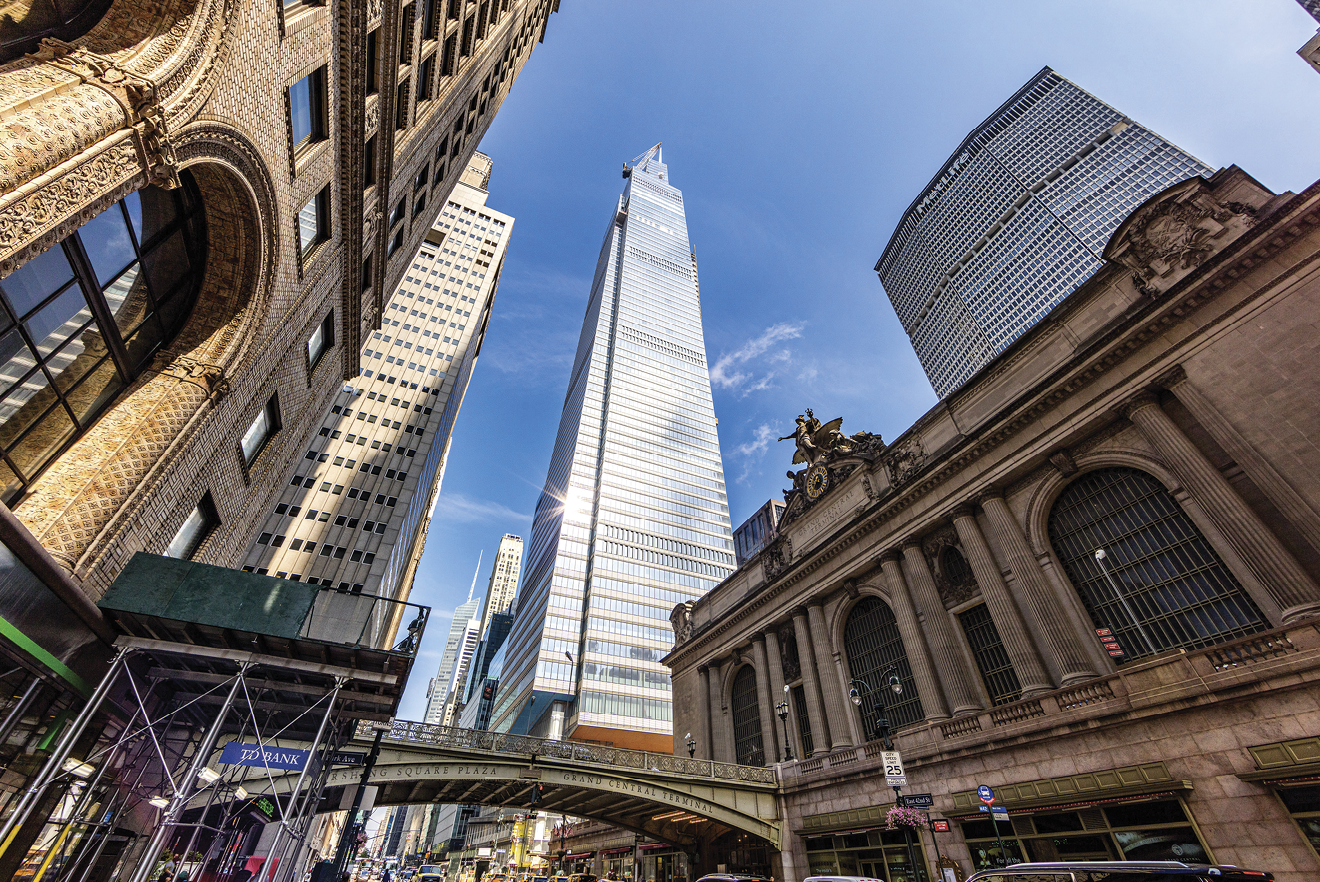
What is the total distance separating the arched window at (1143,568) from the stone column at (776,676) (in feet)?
56.0

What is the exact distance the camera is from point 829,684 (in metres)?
30.2

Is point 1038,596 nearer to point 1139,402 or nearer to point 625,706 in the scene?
point 1139,402

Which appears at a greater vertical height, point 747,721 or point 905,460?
point 905,460

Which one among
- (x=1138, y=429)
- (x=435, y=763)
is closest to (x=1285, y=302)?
(x=1138, y=429)

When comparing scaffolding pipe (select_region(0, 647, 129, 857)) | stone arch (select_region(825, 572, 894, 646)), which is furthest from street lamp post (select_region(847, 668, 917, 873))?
scaffolding pipe (select_region(0, 647, 129, 857))

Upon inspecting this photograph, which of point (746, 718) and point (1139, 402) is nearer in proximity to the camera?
point (1139, 402)

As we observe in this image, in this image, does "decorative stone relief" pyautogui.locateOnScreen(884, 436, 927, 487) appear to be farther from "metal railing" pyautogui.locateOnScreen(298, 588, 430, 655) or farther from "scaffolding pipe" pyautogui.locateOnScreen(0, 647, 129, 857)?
"scaffolding pipe" pyautogui.locateOnScreen(0, 647, 129, 857)

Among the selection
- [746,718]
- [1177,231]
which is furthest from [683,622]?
[1177,231]

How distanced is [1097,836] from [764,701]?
66.5ft

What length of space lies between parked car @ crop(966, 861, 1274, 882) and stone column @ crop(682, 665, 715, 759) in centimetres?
3237

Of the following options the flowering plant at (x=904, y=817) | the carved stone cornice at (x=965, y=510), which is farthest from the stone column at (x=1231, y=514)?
the flowering plant at (x=904, y=817)

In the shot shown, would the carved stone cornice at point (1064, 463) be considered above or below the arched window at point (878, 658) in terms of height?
above

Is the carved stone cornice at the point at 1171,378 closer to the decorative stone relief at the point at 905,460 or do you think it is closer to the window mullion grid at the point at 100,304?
the decorative stone relief at the point at 905,460

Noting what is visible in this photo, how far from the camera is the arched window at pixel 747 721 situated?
36.0m
